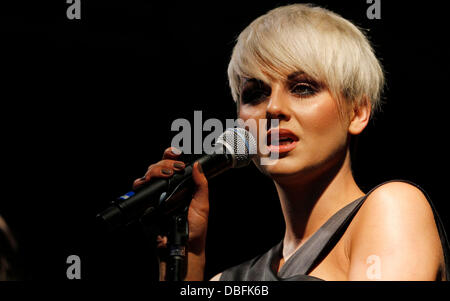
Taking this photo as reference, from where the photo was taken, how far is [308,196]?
5.81ft

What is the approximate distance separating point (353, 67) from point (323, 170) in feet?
1.18

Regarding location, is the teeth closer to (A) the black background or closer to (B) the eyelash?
(B) the eyelash

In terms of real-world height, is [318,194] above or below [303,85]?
below

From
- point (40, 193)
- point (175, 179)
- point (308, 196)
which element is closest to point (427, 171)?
point (308, 196)

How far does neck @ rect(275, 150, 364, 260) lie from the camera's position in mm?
1736

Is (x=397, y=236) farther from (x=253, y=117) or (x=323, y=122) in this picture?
(x=253, y=117)

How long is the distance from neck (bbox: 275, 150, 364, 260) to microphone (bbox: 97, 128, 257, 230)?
256 mm

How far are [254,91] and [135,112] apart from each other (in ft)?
4.61

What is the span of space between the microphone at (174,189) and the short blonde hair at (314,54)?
297 mm

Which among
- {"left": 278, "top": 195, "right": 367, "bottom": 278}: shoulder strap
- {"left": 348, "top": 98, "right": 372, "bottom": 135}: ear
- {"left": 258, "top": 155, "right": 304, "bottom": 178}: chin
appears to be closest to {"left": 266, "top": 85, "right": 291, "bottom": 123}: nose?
{"left": 258, "top": 155, "right": 304, "bottom": 178}: chin

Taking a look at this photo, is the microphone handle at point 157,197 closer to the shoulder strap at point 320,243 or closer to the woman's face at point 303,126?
the woman's face at point 303,126

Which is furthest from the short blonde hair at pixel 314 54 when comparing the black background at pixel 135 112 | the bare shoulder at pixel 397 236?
the black background at pixel 135 112

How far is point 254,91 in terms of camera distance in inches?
71.7

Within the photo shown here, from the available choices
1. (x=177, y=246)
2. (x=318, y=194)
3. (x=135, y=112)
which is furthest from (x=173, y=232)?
(x=135, y=112)
